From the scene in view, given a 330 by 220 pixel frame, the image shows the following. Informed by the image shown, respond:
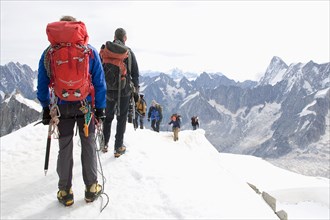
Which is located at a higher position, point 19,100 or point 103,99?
point 103,99

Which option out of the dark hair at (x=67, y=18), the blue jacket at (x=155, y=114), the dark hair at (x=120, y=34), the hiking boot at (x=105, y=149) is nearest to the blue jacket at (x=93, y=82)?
the dark hair at (x=67, y=18)

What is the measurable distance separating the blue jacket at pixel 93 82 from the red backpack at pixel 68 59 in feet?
0.45

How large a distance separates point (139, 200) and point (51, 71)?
3319 mm

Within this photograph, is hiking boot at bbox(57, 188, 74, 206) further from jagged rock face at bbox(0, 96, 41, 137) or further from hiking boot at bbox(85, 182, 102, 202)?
jagged rock face at bbox(0, 96, 41, 137)

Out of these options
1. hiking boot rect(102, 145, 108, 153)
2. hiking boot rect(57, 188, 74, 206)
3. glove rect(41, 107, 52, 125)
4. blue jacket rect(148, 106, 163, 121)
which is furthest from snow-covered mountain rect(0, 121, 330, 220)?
blue jacket rect(148, 106, 163, 121)

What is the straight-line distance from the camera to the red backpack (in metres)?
5.89

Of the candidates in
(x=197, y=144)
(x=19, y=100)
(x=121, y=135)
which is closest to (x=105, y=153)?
(x=121, y=135)

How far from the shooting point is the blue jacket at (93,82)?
6.28 m

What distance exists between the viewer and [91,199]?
6.89 metres

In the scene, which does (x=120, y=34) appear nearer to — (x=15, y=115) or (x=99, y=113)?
(x=99, y=113)

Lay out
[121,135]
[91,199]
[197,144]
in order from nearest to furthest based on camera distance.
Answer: [91,199]
[121,135]
[197,144]

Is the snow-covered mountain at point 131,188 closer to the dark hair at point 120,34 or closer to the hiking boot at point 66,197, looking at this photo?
the hiking boot at point 66,197

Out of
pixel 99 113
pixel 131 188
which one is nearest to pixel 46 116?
pixel 99 113

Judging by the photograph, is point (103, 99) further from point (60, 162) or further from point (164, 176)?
point (164, 176)
